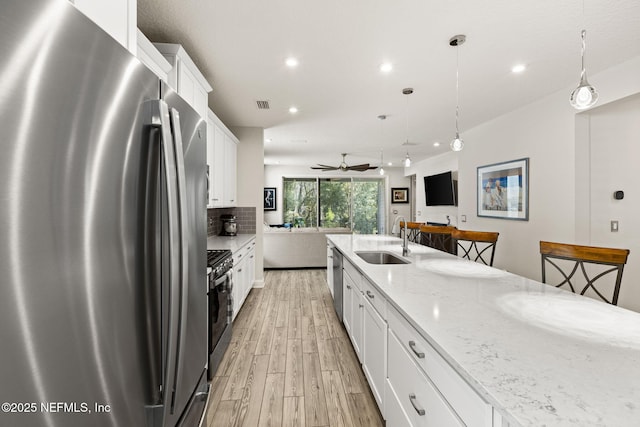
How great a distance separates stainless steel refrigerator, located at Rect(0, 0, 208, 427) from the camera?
17.3 inches

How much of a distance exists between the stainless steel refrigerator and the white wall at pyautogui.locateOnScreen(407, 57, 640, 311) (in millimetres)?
3864

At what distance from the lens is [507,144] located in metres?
4.25

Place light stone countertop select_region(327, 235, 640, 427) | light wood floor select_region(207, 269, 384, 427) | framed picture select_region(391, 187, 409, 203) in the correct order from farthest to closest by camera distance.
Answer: framed picture select_region(391, 187, 409, 203) → light wood floor select_region(207, 269, 384, 427) → light stone countertop select_region(327, 235, 640, 427)

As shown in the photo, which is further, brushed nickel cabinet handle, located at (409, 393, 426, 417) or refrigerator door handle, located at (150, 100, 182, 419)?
brushed nickel cabinet handle, located at (409, 393, 426, 417)

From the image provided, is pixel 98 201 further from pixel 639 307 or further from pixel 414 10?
pixel 639 307

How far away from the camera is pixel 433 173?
8.12 m

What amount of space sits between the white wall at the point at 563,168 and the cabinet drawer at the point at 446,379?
2928 mm

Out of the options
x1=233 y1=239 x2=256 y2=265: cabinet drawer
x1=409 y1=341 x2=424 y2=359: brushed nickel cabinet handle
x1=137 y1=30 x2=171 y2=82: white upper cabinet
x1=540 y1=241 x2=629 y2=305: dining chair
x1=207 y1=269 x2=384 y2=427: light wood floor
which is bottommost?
x1=207 y1=269 x2=384 y2=427: light wood floor

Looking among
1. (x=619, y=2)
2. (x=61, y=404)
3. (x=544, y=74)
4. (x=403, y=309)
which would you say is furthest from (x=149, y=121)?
(x=544, y=74)

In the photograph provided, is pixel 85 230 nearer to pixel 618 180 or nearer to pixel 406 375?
pixel 406 375

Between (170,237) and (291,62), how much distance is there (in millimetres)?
2346

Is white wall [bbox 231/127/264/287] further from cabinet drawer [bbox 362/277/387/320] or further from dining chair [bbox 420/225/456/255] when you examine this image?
cabinet drawer [bbox 362/277/387/320]

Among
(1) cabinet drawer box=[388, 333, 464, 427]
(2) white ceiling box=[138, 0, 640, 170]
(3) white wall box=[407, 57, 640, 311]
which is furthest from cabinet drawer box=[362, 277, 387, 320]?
(3) white wall box=[407, 57, 640, 311]

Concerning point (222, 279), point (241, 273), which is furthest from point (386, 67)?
point (241, 273)
